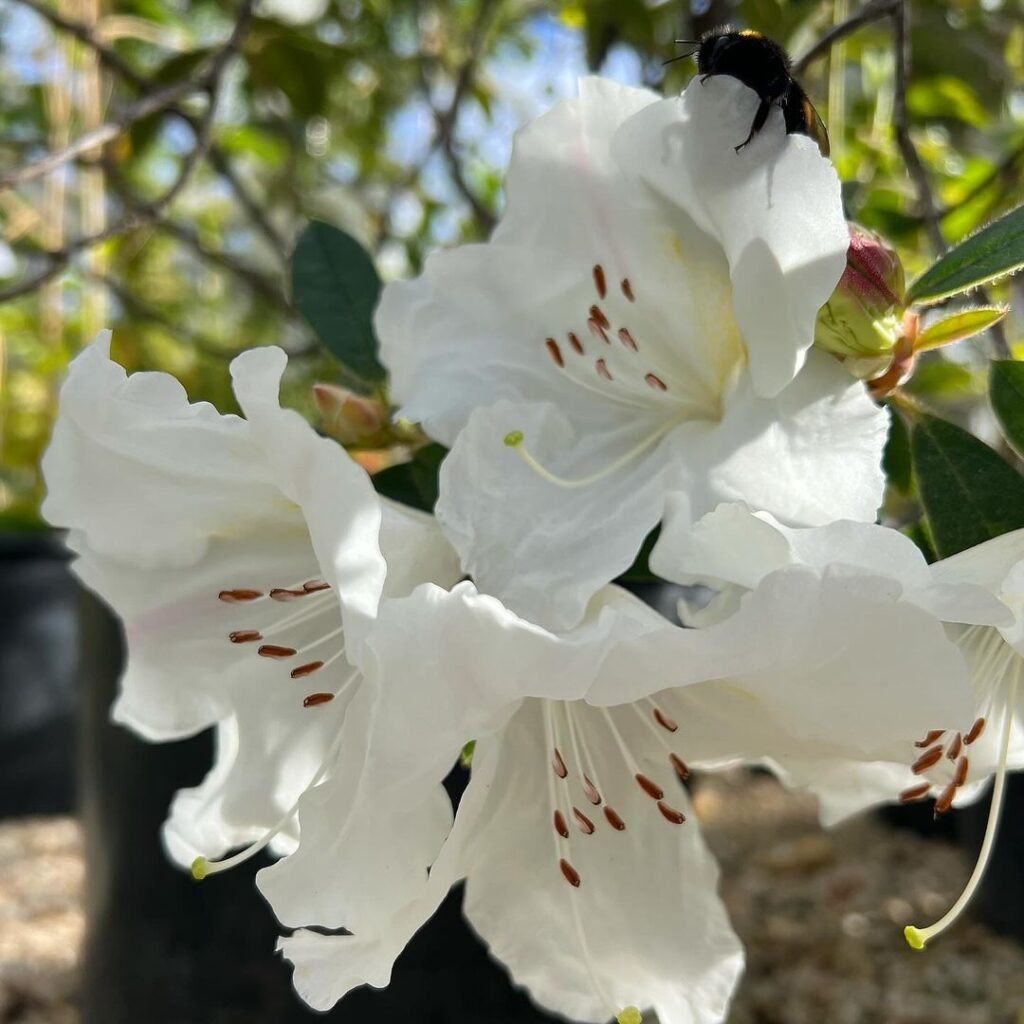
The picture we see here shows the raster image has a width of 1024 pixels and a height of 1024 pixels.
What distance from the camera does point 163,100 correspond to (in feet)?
3.00

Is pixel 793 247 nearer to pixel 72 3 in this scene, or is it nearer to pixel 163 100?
pixel 163 100

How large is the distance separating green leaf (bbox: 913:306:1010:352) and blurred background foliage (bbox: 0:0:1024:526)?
23 centimetres

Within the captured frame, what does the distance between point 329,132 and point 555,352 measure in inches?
65.2

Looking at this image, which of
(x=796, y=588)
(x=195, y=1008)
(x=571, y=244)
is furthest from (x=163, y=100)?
(x=195, y=1008)

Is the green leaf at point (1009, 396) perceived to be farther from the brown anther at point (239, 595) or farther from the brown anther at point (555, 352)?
the brown anther at point (239, 595)

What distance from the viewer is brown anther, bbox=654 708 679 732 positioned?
0.58 metres

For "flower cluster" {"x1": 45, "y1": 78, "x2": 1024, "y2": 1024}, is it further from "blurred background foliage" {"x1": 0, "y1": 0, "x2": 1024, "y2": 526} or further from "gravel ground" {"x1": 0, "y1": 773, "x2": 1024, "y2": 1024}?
"gravel ground" {"x1": 0, "y1": 773, "x2": 1024, "y2": 1024}

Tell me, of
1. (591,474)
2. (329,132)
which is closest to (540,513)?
(591,474)

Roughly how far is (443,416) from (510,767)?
192mm

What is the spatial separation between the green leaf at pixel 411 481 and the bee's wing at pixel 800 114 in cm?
26

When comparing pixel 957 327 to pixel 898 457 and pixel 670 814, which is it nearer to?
pixel 898 457

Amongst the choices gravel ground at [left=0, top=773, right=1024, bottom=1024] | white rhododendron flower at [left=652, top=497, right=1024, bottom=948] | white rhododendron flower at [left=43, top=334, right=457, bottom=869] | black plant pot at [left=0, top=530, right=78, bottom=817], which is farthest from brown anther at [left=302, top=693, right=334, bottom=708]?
black plant pot at [left=0, top=530, right=78, bottom=817]

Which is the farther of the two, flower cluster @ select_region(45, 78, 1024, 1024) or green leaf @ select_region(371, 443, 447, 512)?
green leaf @ select_region(371, 443, 447, 512)

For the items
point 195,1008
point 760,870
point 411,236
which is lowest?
point 760,870
